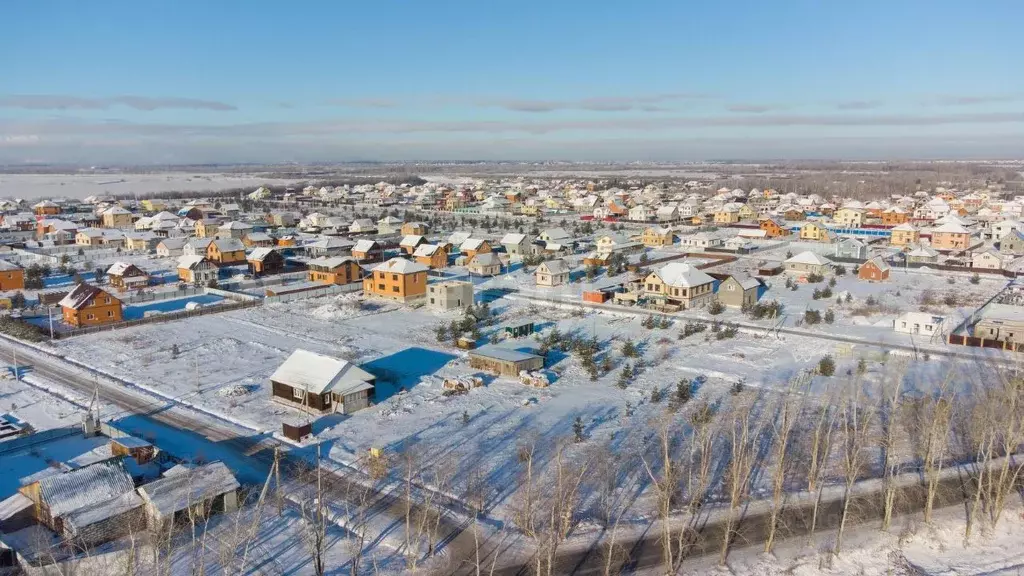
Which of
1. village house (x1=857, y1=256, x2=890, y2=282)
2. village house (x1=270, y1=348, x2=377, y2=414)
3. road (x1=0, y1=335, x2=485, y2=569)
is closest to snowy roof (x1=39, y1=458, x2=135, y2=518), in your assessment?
road (x1=0, y1=335, x2=485, y2=569)

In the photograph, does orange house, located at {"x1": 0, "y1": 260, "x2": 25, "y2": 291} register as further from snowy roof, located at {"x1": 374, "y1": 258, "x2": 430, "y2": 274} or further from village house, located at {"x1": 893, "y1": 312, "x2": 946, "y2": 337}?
village house, located at {"x1": 893, "y1": 312, "x2": 946, "y2": 337}

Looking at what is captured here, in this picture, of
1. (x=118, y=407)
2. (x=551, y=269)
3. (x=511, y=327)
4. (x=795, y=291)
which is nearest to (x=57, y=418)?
(x=118, y=407)

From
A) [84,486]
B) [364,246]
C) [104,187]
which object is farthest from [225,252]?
[104,187]

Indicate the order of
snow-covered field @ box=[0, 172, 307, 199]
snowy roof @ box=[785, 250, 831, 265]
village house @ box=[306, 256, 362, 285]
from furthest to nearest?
1. snow-covered field @ box=[0, 172, 307, 199]
2. snowy roof @ box=[785, 250, 831, 265]
3. village house @ box=[306, 256, 362, 285]

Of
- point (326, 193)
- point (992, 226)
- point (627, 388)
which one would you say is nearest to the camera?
point (627, 388)

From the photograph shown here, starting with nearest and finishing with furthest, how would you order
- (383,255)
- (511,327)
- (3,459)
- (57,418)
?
(3,459) → (57,418) → (511,327) → (383,255)

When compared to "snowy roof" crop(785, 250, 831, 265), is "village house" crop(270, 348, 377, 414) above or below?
below

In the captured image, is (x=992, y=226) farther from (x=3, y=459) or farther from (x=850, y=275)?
(x=3, y=459)
